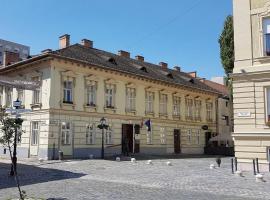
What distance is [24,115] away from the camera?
29438mm

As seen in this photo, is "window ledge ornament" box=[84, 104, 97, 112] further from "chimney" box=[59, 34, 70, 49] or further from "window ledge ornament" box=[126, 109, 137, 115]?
"chimney" box=[59, 34, 70, 49]

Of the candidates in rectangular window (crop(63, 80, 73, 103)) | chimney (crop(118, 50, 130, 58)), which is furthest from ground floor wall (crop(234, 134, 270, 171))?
chimney (crop(118, 50, 130, 58))

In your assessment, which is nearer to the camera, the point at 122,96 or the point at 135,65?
the point at 122,96

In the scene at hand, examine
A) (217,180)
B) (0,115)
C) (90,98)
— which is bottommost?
(217,180)

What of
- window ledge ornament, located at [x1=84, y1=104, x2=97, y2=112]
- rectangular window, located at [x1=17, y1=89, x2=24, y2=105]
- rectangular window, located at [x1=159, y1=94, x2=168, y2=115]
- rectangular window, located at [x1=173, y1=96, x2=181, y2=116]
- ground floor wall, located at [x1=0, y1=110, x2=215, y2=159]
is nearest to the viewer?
ground floor wall, located at [x1=0, y1=110, x2=215, y2=159]

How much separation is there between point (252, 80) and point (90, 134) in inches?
617

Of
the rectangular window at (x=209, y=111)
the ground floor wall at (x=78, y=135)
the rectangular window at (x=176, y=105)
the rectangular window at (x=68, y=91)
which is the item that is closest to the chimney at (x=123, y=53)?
the rectangular window at (x=176, y=105)

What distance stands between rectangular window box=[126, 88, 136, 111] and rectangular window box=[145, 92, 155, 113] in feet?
6.03

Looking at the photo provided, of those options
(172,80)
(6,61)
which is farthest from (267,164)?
(6,61)

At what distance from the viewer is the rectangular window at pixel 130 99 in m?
33.4

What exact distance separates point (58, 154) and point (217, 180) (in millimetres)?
14921

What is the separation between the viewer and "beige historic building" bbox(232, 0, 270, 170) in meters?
17.0

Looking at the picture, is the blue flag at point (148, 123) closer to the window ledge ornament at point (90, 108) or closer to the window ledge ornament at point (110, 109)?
the window ledge ornament at point (110, 109)

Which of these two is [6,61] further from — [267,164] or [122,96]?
[267,164]
